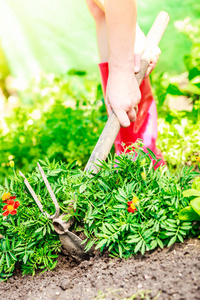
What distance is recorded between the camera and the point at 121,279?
3.95 feet

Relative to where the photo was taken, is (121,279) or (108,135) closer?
(121,279)

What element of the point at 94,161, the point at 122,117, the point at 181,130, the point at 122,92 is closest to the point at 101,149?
the point at 94,161

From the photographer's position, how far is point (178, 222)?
1255 mm

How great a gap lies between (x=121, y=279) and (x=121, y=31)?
3.43 ft

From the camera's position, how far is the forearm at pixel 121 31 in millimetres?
1427

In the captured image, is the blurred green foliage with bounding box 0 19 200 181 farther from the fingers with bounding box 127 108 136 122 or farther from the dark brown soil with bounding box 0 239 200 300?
the dark brown soil with bounding box 0 239 200 300

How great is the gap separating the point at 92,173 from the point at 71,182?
0.36ft

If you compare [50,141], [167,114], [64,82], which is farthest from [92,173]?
[64,82]

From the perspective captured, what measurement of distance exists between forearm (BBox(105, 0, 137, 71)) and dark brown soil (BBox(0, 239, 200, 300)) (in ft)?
2.82

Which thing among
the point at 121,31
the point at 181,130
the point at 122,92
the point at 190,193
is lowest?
the point at 181,130

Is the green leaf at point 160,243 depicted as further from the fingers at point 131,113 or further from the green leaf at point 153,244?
the fingers at point 131,113

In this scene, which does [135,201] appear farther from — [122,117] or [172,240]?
[122,117]

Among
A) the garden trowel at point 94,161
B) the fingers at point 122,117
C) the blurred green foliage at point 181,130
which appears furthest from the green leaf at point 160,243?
the blurred green foliage at point 181,130

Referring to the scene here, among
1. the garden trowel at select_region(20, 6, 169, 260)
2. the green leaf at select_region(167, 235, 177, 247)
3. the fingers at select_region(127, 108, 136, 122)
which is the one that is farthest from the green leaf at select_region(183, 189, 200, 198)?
the fingers at select_region(127, 108, 136, 122)
